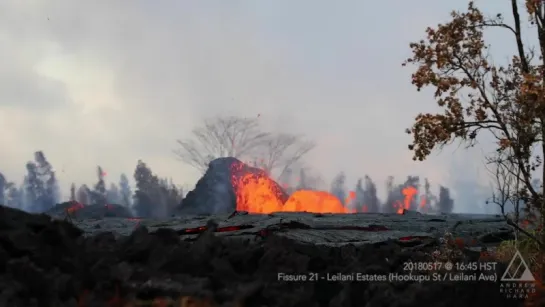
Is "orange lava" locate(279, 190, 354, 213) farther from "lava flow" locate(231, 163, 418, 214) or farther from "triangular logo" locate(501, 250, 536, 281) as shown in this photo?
"triangular logo" locate(501, 250, 536, 281)

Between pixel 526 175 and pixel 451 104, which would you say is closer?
pixel 526 175

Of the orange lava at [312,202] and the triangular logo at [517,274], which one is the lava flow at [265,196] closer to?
the orange lava at [312,202]

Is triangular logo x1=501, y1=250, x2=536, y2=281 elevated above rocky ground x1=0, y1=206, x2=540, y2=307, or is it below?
below

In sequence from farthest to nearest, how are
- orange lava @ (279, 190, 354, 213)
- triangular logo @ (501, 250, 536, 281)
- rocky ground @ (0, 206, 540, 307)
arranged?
orange lava @ (279, 190, 354, 213)
triangular logo @ (501, 250, 536, 281)
rocky ground @ (0, 206, 540, 307)

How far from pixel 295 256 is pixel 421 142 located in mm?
6123

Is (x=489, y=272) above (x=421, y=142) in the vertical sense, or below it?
below

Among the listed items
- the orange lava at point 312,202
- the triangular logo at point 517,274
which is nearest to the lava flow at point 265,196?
the orange lava at point 312,202

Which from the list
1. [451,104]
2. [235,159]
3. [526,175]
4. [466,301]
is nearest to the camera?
[466,301]

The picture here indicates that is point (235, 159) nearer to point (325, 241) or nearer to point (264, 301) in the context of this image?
point (325, 241)

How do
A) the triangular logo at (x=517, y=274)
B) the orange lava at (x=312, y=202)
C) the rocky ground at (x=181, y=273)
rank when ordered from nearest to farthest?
the rocky ground at (x=181, y=273)
the triangular logo at (x=517, y=274)
the orange lava at (x=312, y=202)

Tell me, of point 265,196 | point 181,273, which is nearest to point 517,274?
point 181,273

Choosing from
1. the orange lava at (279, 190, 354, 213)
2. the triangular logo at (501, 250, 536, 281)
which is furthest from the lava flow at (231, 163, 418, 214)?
the triangular logo at (501, 250, 536, 281)

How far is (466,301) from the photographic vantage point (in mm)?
5688

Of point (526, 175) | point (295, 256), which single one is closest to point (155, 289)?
→ point (295, 256)
